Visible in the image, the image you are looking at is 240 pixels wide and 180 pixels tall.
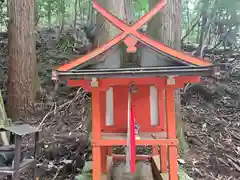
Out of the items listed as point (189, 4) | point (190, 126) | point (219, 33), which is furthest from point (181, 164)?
point (189, 4)

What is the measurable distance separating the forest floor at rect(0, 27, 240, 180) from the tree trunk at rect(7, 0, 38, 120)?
39cm

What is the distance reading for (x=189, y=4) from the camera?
1336 centimetres

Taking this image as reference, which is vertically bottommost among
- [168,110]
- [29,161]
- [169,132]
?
[29,161]

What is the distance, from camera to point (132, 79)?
4059mm

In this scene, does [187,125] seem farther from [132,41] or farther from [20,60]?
[20,60]

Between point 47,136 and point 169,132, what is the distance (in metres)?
3.79

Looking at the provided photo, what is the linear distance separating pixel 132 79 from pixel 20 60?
15.5 feet

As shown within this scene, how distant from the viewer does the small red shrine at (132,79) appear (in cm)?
367

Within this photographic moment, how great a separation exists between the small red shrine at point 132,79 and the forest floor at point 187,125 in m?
1.95

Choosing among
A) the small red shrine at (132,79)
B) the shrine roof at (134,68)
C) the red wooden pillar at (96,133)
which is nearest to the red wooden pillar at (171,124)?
the small red shrine at (132,79)

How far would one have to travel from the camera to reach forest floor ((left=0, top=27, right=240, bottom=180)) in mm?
6011

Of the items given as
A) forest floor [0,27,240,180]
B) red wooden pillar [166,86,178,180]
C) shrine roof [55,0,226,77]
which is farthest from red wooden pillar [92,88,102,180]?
forest floor [0,27,240,180]

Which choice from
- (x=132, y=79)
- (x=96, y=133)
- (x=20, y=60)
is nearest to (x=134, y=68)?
(x=132, y=79)

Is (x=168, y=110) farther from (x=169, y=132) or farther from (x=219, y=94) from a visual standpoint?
(x=219, y=94)
